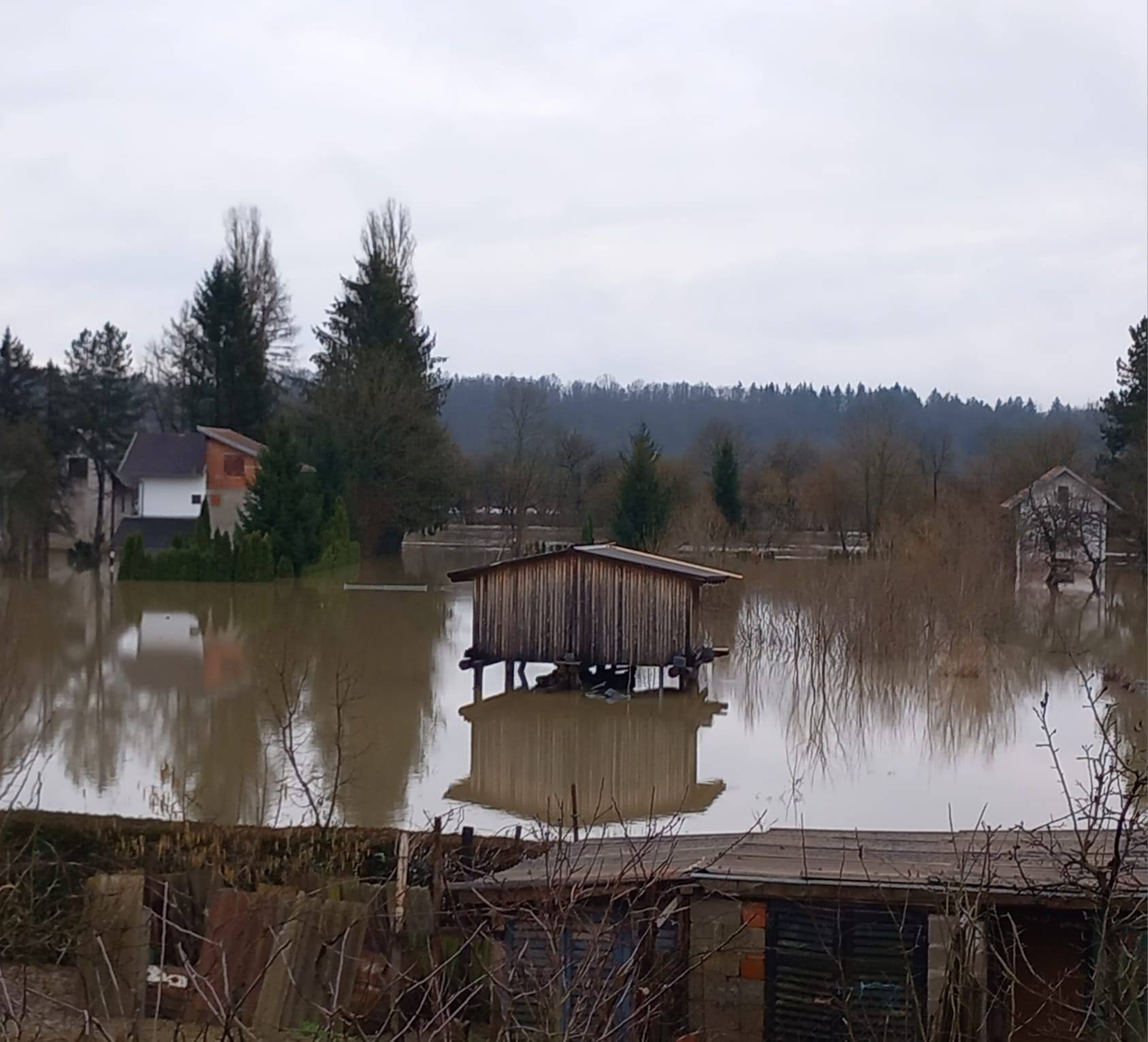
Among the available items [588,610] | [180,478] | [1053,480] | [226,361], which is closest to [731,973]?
[588,610]

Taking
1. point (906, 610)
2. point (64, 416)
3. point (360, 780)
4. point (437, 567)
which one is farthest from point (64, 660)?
point (64, 416)

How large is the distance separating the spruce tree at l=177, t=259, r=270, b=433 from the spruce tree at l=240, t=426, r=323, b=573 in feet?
42.7

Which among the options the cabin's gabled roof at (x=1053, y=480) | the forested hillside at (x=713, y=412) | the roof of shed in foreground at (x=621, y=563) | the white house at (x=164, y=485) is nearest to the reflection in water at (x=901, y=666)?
the roof of shed in foreground at (x=621, y=563)

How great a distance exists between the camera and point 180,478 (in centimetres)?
4509

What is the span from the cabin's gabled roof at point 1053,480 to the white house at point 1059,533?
69 millimetres

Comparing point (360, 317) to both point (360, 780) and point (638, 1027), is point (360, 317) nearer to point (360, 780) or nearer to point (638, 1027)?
point (360, 780)

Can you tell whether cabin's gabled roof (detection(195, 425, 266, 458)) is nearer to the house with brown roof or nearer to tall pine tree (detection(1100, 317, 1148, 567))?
the house with brown roof

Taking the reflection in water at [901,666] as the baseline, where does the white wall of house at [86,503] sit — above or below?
above

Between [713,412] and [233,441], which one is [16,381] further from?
[713,412]

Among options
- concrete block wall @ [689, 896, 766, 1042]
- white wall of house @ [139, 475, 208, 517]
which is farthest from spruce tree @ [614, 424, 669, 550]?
concrete block wall @ [689, 896, 766, 1042]

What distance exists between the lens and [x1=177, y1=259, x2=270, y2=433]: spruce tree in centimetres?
4994

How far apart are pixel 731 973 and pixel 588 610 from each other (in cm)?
1335

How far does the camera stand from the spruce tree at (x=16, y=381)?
45.9m

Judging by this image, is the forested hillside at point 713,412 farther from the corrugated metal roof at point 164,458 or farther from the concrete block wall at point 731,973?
the concrete block wall at point 731,973
